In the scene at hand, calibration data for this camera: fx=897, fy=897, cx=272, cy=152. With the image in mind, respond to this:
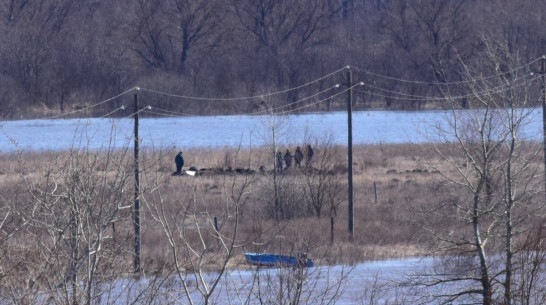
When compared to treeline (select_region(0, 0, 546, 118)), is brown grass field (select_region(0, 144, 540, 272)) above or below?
below

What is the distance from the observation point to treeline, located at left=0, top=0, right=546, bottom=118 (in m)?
57.1

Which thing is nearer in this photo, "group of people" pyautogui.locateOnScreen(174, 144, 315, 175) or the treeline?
"group of people" pyautogui.locateOnScreen(174, 144, 315, 175)

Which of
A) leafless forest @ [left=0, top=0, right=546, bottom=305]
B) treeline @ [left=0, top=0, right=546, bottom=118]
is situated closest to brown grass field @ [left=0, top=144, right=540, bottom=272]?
leafless forest @ [left=0, top=0, right=546, bottom=305]

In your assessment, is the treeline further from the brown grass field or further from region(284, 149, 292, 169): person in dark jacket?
region(284, 149, 292, 169): person in dark jacket

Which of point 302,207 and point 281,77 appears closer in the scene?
point 302,207

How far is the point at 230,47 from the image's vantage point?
72.9 m

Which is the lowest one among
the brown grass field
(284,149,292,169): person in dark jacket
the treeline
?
the brown grass field

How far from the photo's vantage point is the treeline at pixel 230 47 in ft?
187

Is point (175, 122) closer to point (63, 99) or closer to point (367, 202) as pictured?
point (63, 99)

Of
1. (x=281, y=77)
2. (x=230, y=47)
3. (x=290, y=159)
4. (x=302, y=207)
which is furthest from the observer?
(x=230, y=47)

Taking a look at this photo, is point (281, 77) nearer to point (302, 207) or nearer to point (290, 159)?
point (290, 159)

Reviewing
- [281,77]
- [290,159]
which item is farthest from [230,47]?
[290,159]

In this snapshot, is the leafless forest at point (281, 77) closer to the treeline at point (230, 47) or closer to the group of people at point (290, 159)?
the treeline at point (230, 47)

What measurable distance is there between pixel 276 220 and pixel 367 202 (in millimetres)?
3781
